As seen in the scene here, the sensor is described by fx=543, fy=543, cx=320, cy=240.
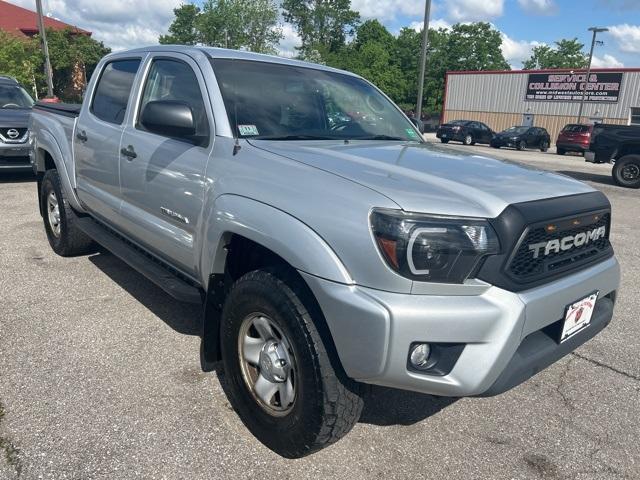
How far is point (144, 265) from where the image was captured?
362 centimetres

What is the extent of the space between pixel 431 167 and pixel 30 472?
2.27 m

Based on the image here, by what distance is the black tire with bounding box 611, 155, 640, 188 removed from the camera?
41.5ft

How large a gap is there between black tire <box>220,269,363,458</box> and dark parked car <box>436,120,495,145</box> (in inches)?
1210

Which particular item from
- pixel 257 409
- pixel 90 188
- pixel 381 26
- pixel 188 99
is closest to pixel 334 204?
pixel 257 409

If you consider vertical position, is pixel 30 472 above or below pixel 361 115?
below

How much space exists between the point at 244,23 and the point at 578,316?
66.7 meters

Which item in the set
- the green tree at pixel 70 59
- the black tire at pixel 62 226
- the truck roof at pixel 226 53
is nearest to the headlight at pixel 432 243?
the truck roof at pixel 226 53

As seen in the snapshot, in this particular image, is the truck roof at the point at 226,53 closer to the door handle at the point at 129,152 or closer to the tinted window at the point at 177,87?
the tinted window at the point at 177,87

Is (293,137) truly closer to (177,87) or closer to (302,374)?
(177,87)

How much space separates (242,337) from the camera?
2.68 m

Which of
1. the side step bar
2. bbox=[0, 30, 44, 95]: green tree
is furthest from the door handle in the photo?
bbox=[0, 30, 44, 95]: green tree

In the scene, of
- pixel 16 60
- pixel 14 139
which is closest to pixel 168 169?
pixel 14 139

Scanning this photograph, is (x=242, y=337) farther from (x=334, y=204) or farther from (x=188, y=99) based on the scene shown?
(x=188, y=99)

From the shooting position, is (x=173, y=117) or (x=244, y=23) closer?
(x=173, y=117)
